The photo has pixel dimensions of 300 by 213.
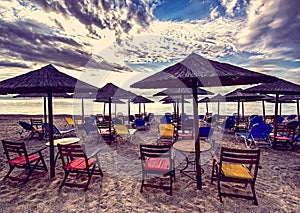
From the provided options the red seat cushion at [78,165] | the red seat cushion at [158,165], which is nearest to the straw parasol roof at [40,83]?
the red seat cushion at [78,165]

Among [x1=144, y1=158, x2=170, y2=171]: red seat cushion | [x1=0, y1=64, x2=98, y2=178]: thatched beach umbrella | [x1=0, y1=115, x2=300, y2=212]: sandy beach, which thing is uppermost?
[x1=0, y1=64, x2=98, y2=178]: thatched beach umbrella

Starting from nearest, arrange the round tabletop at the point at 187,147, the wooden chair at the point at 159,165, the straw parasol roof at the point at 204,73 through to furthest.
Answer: the straw parasol roof at the point at 204,73 → the wooden chair at the point at 159,165 → the round tabletop at the point at 187,147

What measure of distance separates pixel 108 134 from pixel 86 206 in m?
5.41

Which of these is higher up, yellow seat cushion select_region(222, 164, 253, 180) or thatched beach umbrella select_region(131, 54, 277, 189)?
thatched beach umbrella select_region(131, 54, 277, 189)

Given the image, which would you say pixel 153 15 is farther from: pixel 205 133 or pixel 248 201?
pixel 248 201

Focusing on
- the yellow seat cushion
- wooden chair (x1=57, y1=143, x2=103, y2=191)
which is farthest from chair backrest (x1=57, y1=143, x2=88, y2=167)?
the yellow seat cushion

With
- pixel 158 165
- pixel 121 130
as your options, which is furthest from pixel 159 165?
pixel 121 130

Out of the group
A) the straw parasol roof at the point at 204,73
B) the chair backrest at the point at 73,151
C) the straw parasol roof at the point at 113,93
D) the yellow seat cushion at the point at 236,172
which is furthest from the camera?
the straw parasol roof at the point at 113,93

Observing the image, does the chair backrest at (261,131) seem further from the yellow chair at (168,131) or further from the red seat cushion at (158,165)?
the red seat cushion at (158,165)

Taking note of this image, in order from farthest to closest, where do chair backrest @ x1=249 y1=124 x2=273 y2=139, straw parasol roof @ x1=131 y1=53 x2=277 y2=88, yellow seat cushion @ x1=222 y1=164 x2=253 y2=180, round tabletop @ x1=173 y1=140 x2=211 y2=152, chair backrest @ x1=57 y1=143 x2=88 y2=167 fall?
chair backrest @ x1=249 y1=124 x2=273 y2=139 → round tabletop @ x1=173 y1=140 x2=211 y2=152 → chair backrest @ x1=57 y1=143 x2=88 y2=167 → yellow seat cushion @ x1=222 y1=164 x2=253 y2=180 → straw parasol roof @ x1=131 y1=53 x2=277 y2=88

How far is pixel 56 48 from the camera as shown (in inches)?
544

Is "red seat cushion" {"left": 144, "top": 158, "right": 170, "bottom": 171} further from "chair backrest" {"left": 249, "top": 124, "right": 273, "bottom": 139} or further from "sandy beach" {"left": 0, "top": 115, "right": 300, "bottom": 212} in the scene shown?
"chair backrest" {"left": 249, "top": 124, "right": 273, "bottom": 139}

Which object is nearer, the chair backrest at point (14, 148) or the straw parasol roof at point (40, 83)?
the straw parasol roof at point (40, 83)

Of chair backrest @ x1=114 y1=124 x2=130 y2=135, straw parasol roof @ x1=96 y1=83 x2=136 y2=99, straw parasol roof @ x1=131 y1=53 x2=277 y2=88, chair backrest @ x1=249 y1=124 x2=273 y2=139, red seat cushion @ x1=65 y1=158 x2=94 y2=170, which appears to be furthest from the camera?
chair backrest @ x1=114 y1=124 x2=130 y2=135
